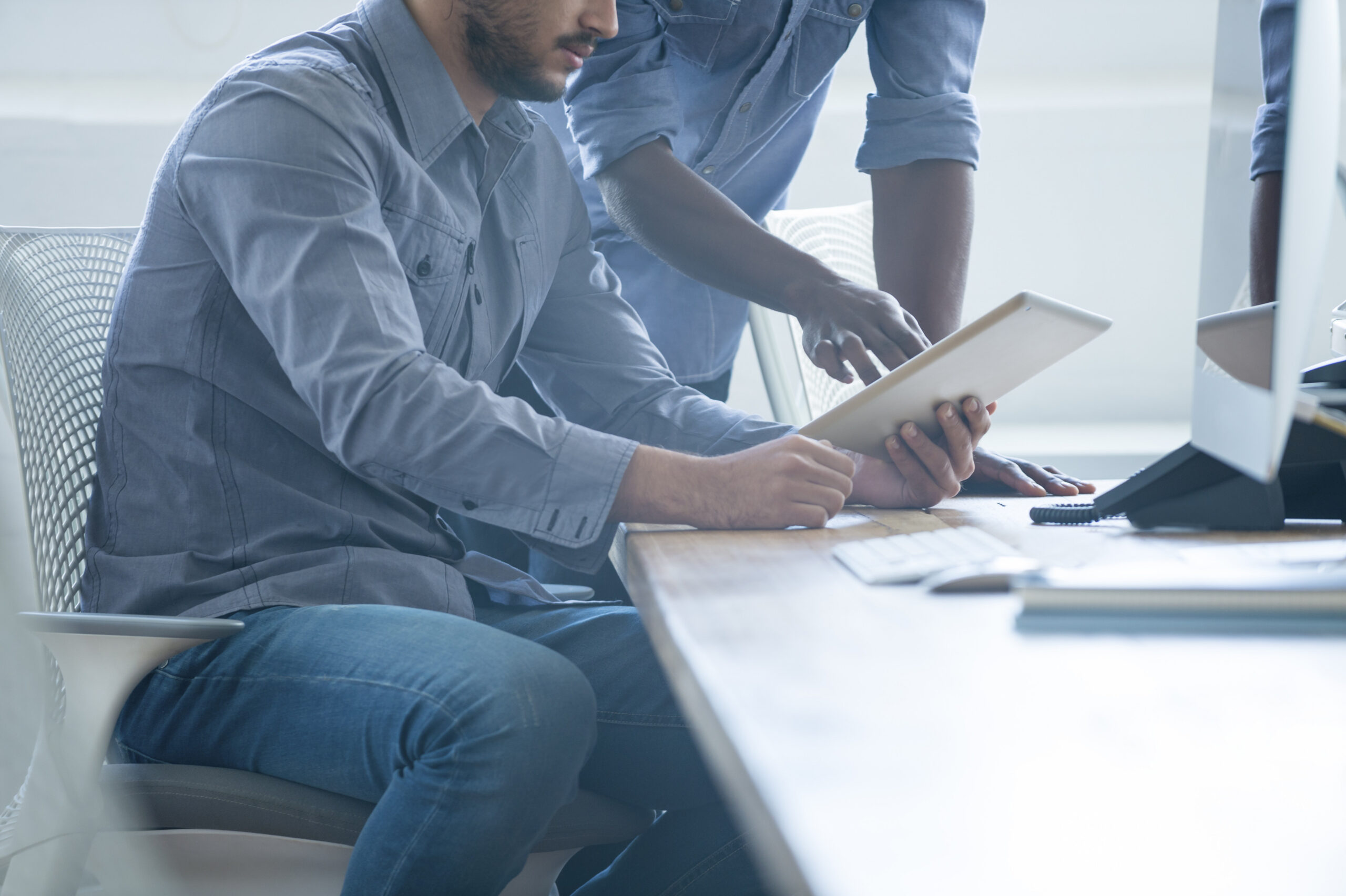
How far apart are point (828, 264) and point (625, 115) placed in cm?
58

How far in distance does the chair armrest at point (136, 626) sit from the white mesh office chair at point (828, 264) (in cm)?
115

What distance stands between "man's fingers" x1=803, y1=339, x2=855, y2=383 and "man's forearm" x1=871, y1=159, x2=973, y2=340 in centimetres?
32

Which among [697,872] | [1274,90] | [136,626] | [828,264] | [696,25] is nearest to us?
[136,626]

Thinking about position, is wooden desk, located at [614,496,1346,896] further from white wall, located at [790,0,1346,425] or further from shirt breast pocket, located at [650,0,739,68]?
white wall, located at [790,0,1346,425]

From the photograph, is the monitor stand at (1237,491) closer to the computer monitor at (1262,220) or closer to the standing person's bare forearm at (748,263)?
the computer monitor at (1262,220)

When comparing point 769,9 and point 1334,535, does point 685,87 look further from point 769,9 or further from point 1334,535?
point 1334,535

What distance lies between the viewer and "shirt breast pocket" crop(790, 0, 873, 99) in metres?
1.38

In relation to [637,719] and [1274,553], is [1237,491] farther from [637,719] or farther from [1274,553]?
[637,719]

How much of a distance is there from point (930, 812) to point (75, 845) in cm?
61

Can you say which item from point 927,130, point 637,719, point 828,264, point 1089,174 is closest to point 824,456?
point 637,719

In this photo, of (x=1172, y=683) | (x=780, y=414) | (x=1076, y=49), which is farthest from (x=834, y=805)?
(x=1076, y=49)

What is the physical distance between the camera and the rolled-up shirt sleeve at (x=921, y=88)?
1375mm

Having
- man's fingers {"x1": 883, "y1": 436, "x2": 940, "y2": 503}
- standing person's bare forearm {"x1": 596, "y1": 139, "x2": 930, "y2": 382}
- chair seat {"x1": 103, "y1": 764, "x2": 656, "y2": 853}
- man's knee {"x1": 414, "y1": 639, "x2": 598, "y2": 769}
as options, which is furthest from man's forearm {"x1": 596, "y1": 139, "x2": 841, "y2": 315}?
chair seat {"x1": 103, "y1": 764, "x2": 656, "y2": 853}

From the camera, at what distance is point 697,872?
3.19 ft
